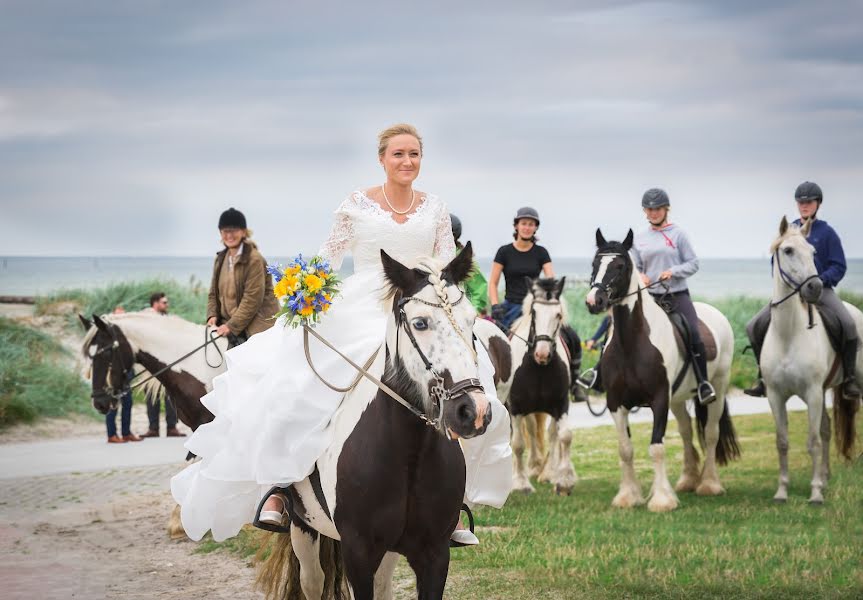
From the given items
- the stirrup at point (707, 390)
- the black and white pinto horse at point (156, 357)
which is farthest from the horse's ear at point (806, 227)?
the black and white pinto horse at point (156, 357)

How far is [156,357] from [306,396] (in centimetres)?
481

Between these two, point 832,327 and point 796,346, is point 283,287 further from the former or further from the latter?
point 832,327

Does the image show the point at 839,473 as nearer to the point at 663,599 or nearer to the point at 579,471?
the point at 579,471

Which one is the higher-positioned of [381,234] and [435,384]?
[381,234]

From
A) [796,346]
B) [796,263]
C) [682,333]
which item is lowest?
[796,346]

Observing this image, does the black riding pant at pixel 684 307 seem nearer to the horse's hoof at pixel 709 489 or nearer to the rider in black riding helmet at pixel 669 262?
the rider in black riding helmet at pixel 669 262

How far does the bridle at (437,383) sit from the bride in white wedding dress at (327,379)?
0.73 meters

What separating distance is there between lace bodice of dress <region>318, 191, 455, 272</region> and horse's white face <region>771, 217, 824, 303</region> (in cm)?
583

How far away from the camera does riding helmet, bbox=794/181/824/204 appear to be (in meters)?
10.3

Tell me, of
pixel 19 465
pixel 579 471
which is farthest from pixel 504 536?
pixel 19 465

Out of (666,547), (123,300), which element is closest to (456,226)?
(666,547)

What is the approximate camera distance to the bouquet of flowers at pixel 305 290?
4766 millimetres

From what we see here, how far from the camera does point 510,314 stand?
11.6m

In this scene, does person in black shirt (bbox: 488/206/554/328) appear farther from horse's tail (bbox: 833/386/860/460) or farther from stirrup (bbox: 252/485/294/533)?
stirrup (bbox: 252/485/294/533)
